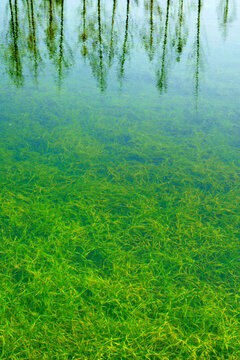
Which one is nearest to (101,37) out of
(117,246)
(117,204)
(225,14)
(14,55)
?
(14,55)

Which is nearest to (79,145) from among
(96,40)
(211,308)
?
(211,308)

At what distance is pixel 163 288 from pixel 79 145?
6.08ft

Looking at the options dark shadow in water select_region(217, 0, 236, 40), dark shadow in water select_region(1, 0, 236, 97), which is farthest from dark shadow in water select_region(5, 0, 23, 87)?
dark shadow in water select_region(217, 0, 236, 40)

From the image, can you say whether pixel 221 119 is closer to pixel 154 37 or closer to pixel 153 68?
Result: pixel 153 68

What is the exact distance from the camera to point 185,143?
351 centimetres

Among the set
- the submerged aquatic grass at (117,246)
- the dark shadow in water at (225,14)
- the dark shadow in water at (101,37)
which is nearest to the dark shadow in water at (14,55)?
the dark shadow in water at (101,37)

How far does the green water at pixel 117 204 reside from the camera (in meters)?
1.76

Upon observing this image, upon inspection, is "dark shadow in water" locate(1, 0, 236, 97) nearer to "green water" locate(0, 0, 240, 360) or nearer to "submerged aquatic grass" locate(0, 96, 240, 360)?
"green water" locate(0, 0, 240, 360)

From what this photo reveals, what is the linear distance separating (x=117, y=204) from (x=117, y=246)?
1.52ft

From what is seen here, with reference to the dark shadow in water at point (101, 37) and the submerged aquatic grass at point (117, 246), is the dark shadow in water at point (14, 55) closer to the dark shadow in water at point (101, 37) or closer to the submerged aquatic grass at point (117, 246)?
the dark shadow in water at point (101, 37)

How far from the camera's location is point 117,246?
2277mm

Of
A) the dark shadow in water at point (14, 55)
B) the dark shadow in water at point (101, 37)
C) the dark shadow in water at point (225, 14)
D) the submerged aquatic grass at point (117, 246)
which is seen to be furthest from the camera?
the dark shadow in water at point (225, 14)

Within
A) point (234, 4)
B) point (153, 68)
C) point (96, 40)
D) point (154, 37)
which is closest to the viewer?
point (153, 68)

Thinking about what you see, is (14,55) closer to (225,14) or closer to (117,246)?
(117,246)
